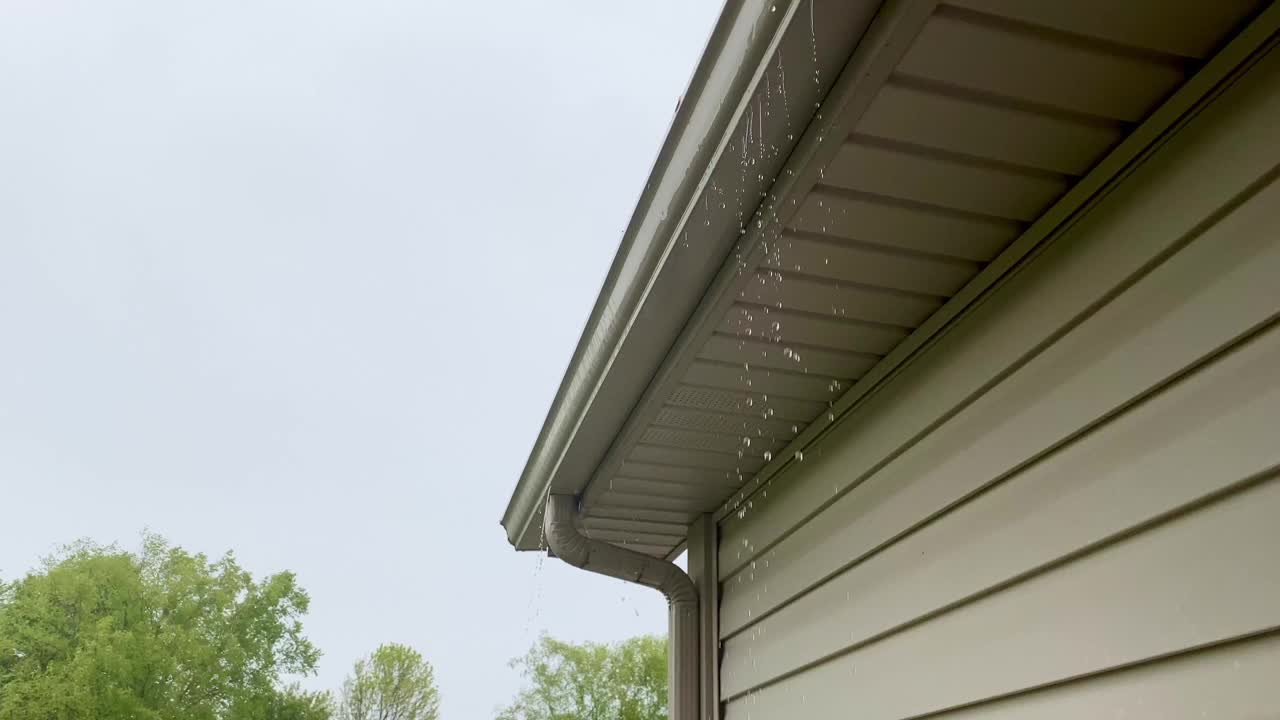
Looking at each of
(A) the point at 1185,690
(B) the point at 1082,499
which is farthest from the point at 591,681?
(A) the point at 1185,690

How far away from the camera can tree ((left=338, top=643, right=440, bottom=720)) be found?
63.0 ft

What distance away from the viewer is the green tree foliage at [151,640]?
15586mm

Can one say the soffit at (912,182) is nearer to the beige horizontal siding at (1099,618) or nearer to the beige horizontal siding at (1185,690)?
the beige horizontal siding at (1099,618)

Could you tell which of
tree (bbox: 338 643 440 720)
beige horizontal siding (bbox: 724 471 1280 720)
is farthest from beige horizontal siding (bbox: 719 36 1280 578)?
tree (bbox: 338 643 440 720)

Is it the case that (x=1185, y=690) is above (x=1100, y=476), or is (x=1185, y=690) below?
below

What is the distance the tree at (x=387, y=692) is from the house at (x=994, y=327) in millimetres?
18222

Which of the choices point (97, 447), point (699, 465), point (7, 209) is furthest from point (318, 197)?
point (699, 465)

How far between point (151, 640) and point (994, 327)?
1747 cm

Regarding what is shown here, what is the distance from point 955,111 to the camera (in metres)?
1.54

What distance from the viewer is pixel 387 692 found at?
763 inches

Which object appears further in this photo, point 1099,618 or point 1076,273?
point 1076,273

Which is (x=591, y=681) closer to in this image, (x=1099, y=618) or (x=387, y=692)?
(x=387, y=692)

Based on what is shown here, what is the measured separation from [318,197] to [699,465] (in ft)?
192

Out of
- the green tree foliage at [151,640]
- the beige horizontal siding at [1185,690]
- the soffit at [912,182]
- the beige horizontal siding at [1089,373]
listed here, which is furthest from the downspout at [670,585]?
the green tree foliage at [151,640]
